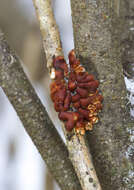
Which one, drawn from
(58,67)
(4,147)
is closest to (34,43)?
(4,147)

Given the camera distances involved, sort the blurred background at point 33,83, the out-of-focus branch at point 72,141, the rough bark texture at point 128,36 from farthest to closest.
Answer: the blurred background at point 33,83 → the rough bark texture at point 128,36 → the out-of-focus branch at point 72,141

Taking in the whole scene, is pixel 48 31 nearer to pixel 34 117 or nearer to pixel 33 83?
pixel 34 117

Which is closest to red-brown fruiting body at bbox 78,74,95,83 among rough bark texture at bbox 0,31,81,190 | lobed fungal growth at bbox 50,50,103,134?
lobed fungal growth at bbox 50,50,103,134

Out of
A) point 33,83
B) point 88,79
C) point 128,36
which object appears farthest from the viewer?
point 33,83

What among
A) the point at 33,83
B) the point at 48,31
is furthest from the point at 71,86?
the point at 33,83

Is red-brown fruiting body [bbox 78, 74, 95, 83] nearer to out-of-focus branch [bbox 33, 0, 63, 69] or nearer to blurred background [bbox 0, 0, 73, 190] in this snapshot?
out-of-focus branch [bbox 33, 0, 63, 69]

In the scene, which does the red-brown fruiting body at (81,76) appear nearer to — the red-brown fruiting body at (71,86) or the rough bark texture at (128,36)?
the red-brown fruiting body at (71,86)

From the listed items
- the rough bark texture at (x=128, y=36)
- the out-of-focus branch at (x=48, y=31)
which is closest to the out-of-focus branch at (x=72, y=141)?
the out-of-focus branch at (x=48, y=31)
